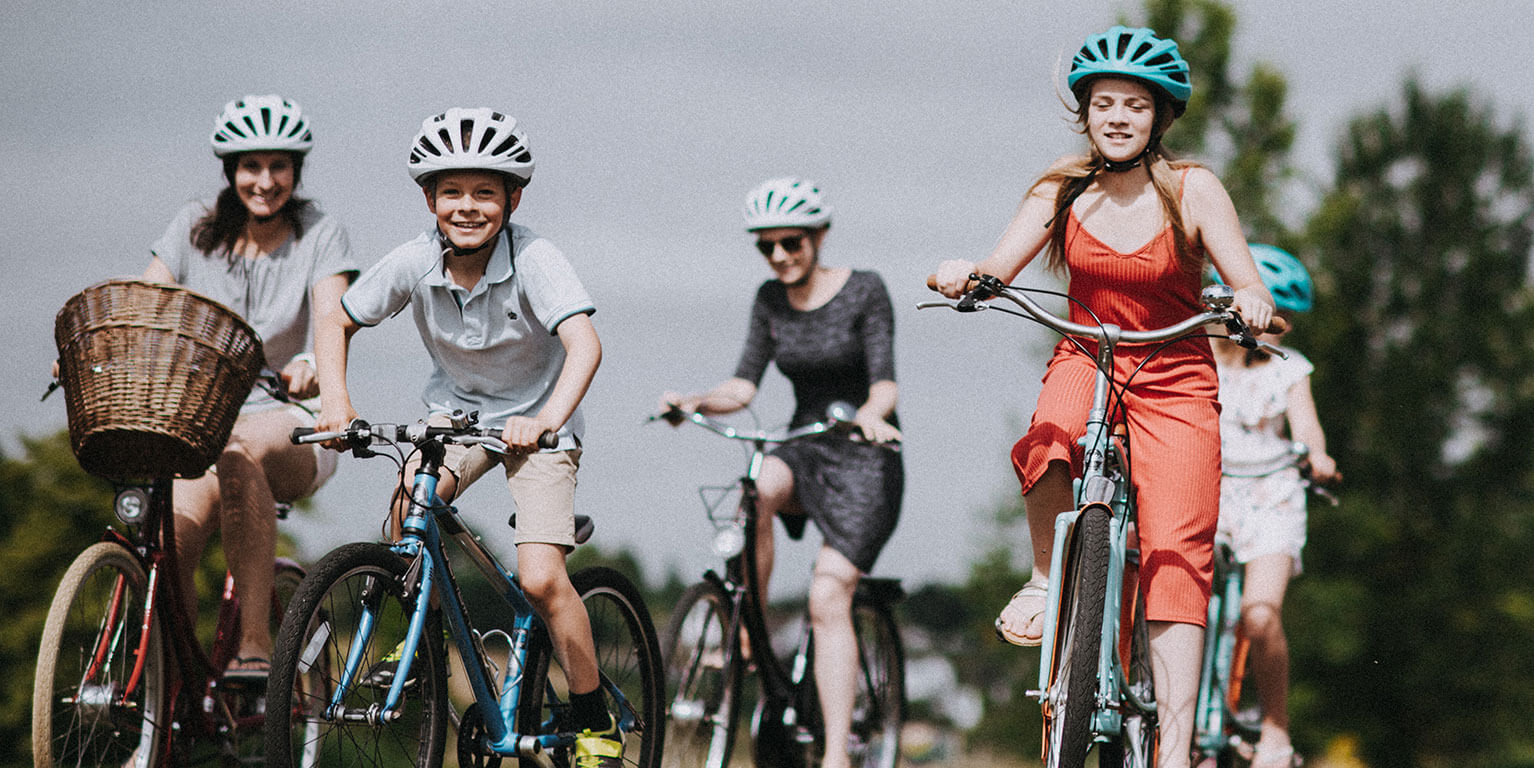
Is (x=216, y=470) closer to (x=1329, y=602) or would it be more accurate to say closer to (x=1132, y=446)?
(x=1132, y=446)

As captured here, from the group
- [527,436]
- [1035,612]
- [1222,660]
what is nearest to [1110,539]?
[1035,612]

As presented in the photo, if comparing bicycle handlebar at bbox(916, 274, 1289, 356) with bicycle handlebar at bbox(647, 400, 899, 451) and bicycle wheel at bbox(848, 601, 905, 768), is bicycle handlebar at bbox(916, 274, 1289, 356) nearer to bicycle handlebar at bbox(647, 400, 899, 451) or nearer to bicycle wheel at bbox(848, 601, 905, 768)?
bicycle handlebar at bbox(647, 400, 899, 451)

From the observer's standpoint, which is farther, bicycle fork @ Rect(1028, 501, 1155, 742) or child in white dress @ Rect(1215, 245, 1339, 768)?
child in white dress @ Rect(1215, 245, 1339, 768)

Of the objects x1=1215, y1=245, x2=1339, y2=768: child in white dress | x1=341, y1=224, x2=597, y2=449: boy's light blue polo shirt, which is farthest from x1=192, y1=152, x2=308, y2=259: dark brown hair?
x1=1215, y1=245, x2=1339, y2=768: child in white dress

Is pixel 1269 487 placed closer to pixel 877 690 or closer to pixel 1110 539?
pixel 877 690

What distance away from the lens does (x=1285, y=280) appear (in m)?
7.08

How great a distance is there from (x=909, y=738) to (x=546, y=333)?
11.5ft

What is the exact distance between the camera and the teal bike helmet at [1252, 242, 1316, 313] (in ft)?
23.0

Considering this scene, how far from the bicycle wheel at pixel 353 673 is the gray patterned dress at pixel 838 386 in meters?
2.38

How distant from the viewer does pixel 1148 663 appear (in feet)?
15.4

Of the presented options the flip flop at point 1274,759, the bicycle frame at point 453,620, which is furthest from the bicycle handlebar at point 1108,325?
the flip flop at point 1274,759

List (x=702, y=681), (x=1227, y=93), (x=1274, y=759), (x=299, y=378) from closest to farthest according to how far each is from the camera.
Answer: (x=299, y=378), (x=702, y=681), (x=1274, y=759), (x=1227, y=93)

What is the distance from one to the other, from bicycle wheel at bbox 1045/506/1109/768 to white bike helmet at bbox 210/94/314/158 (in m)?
3.35

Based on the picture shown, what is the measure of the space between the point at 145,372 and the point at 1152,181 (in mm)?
3093
